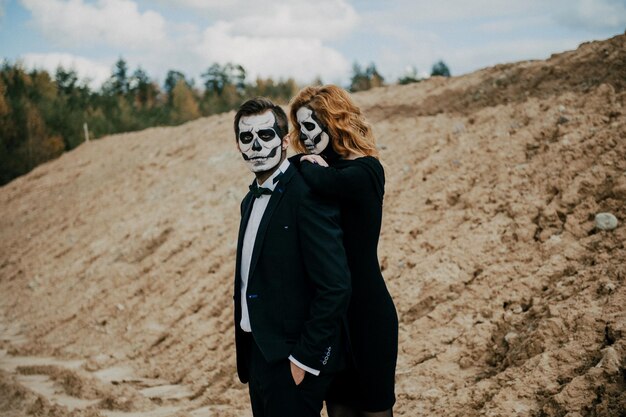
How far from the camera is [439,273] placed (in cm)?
518

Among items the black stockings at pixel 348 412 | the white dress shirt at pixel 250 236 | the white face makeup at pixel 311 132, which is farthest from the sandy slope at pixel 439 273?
the white face makeup at pixel 311 132

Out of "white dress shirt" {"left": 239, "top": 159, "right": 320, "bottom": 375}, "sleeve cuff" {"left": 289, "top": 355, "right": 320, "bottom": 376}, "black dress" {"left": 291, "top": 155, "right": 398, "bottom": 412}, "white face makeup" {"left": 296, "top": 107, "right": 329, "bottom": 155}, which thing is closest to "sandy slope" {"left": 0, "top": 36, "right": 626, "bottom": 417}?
"black dress" {"left": 291, "top": 155, "right": 398, "bottom": 412}

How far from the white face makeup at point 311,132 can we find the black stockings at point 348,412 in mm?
1162

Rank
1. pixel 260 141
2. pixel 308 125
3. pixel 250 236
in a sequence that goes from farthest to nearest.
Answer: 1. pixel 308 125
2. pixel 260 141
3. pixel 250 236

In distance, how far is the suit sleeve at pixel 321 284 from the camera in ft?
6.74

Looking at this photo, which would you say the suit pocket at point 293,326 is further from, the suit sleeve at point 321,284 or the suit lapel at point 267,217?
the suit lapel at point 267,217

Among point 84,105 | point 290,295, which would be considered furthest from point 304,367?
point 84,105

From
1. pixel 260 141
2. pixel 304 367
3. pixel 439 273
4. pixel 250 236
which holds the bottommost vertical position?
pixel 439 273

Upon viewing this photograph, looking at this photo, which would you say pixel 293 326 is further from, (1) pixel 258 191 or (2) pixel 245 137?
(2) pixel 245 137

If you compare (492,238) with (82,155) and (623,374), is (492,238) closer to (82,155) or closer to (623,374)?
(623,374)

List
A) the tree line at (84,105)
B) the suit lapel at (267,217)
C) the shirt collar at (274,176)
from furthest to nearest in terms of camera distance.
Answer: the tree line at (84,105) < the shirt collar at (274,176) < the suit lapel at (267,217)

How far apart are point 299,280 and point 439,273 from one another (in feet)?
10.7

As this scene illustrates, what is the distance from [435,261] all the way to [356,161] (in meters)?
3.20

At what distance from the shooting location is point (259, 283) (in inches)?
86.7
